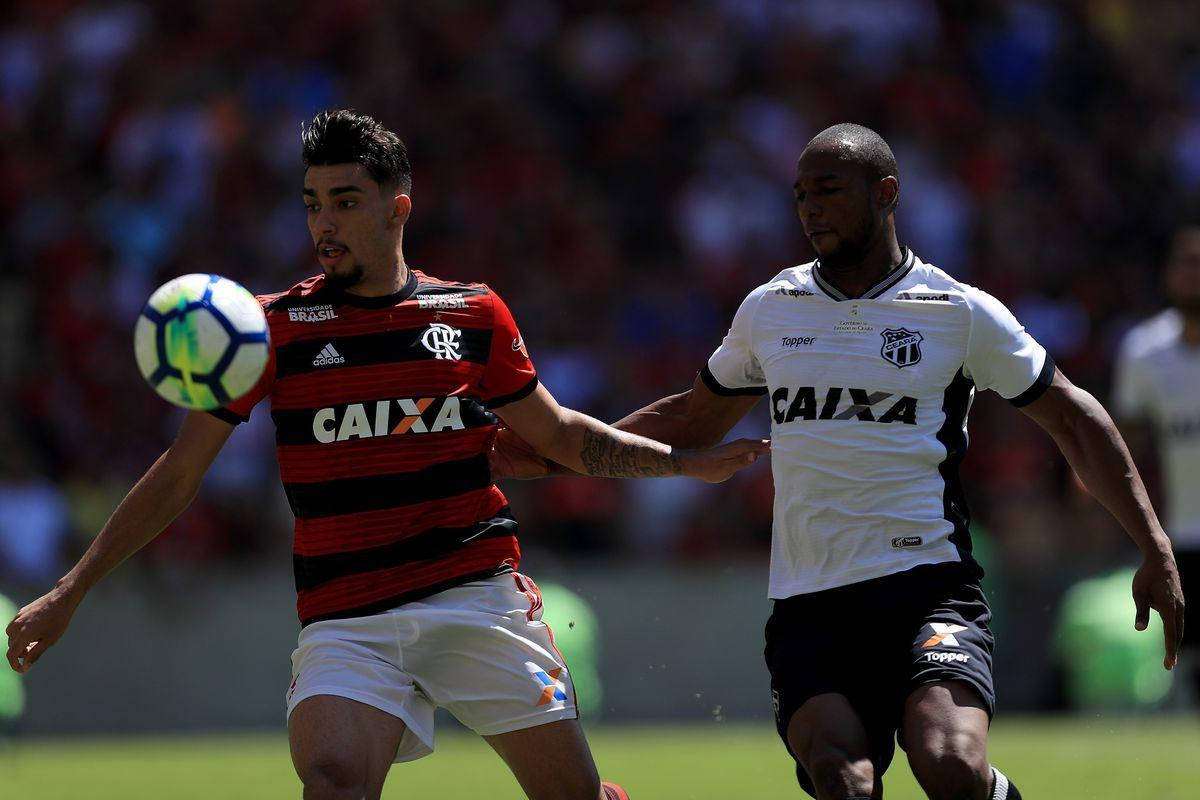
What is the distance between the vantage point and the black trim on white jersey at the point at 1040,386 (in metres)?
6.05

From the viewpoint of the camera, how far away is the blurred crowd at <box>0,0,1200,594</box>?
14961 millimetres

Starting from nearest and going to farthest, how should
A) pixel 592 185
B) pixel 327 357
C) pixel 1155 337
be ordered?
pixel 327 357, pixel 1155 337, pixel 592 185

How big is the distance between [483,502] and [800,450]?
42.5 inches

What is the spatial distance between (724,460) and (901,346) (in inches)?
32.3

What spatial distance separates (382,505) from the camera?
19.4 feet

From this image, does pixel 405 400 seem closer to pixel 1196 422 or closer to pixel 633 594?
pixel 1196 422

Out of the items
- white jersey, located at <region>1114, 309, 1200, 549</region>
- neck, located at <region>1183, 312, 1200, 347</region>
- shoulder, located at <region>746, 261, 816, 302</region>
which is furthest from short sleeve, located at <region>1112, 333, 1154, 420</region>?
shoulder, located at <region>746, 261, 816, 302</region>

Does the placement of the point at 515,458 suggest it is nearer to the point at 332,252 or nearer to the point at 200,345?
the point at 332,252

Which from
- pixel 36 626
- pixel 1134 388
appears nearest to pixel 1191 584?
pixel 1134 388

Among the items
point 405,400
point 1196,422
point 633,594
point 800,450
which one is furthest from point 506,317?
point 633,594

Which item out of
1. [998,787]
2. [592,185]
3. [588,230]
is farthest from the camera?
[592,185]

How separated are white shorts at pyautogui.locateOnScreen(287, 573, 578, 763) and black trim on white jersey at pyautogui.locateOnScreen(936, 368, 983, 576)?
139 centimetres

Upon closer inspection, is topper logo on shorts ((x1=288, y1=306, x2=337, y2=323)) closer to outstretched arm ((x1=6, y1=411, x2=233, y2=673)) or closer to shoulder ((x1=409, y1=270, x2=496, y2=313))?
shoulder ((x1=409, y1=270, x2=496, y2=313))

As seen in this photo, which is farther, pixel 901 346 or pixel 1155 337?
pixel 1155 337
